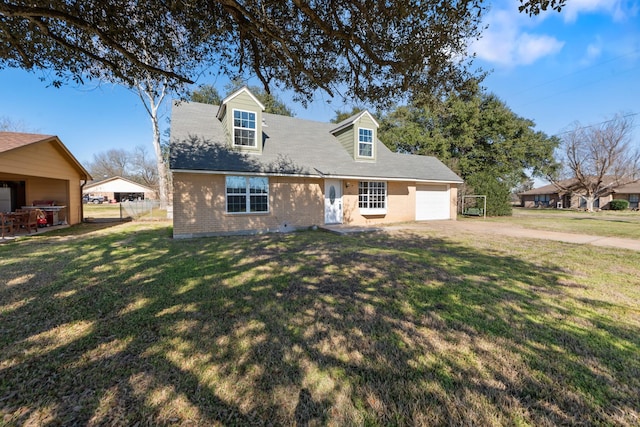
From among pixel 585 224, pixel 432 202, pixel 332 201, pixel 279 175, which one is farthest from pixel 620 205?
pixel 279 175

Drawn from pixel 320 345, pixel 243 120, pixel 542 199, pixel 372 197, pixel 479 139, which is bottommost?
pixel 320 345

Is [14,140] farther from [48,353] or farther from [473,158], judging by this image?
[473,158]

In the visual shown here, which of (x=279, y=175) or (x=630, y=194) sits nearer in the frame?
(x=279, y=175)

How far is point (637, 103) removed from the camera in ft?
59.1

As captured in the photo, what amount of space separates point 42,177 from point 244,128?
384 inches

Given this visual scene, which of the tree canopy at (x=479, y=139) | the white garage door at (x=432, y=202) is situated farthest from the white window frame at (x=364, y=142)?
the tree canopy at (x=479, y=139)

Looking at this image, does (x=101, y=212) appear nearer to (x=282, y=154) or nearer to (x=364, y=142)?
(x=282, y=154)

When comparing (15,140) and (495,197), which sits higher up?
(15,140)

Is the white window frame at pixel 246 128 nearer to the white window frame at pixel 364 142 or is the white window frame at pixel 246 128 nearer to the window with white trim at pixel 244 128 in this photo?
the window with white trim at pixel 244 128

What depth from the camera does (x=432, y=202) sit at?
691 inches

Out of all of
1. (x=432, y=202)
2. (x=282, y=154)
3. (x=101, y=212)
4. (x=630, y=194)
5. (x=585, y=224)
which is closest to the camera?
(x=282, y=154)

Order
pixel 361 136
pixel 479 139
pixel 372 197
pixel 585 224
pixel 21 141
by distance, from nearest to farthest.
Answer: pixel 21 141, pixel 372 197, pixel 361 136, pixel 585 224, pixel 479 139

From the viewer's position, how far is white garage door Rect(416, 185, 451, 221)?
17141mm

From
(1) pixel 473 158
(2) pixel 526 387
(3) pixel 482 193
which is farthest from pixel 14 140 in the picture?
(1) pixel 473 158
